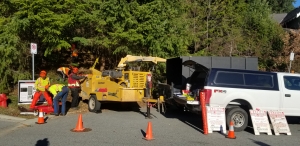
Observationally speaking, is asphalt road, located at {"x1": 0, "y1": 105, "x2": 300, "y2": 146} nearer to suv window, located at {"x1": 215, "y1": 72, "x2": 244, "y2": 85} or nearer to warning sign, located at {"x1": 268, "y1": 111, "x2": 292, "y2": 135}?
warning sign, located at {"x1": 268, "y1": 111, "x2": 292, "y2": 135}

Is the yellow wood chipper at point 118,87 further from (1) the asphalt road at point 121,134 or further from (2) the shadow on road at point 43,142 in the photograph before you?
(2) the shadow on road at point 43,142

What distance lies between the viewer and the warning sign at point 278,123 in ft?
34.8

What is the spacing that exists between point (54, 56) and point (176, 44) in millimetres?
8043

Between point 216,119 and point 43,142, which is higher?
point 216,119

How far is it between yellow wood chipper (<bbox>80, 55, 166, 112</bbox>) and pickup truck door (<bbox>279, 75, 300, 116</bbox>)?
13.9ft

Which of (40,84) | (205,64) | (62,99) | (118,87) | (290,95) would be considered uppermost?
(205,64)

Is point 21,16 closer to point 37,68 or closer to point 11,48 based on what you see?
point 11,48

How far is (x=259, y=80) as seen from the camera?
11250mm

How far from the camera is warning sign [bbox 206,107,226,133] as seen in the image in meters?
10.4

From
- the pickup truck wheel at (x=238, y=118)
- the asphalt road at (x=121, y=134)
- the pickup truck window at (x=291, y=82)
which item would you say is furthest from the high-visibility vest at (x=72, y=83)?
the pickup truck window at (x=291, y=82)

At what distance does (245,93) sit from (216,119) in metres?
1.32

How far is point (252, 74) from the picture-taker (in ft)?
36.8

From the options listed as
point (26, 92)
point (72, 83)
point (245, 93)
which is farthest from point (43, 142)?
point (26, 92)

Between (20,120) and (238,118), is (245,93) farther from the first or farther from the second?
(20,120)
